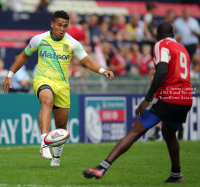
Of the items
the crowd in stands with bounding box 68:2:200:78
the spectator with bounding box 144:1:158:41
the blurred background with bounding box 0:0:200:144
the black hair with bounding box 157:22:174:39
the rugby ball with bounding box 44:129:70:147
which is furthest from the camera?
the spectator with bounding box 144:1:158:41

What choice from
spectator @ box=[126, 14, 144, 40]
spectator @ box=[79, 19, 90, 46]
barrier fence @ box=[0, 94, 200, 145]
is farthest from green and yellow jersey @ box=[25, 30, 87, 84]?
spectator @ box=[126, 14, 144, 40]

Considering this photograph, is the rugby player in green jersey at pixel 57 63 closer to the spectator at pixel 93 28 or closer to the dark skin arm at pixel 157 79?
the dark skin arm at pixel 157 79

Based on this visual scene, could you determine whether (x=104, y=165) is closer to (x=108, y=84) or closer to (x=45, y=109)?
(x=45, y=109)

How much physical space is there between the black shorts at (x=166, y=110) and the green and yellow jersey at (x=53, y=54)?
2235mm

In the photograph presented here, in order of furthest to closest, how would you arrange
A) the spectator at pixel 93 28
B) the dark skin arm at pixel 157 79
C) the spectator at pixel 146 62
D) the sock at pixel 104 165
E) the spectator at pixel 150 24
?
the spectator at pixel 93 28 < the spectator at pixel 150 24 < the spectator at pixel 146 62 < the sock at pixel 104 165 < the dark skin arm at pixel 157 79

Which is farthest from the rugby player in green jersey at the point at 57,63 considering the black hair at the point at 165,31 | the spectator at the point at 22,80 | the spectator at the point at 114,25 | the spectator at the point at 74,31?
the spectator at the point at 114,25

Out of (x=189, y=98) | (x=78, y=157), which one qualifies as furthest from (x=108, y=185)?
(x=78, y=157)

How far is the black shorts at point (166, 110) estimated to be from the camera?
6.24 meters

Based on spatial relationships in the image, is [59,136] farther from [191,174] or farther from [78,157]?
[78,157]

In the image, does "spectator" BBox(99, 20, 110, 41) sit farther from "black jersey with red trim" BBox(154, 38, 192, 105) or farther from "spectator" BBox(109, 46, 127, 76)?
"black jersey with red trim" BBox(154, 38, 192, 105)

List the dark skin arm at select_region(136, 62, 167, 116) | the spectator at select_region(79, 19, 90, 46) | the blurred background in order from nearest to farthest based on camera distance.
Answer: the dark skin arm at select_region(136, 62, 167, 116) → the blurred background → the spectator at select_region(79, 19, 90, 46)

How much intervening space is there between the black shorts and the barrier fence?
712cm

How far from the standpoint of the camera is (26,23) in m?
17.2

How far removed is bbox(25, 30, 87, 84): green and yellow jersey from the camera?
804 cm
